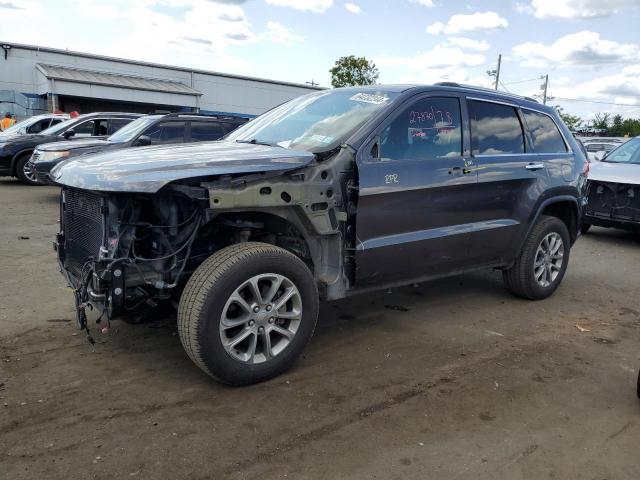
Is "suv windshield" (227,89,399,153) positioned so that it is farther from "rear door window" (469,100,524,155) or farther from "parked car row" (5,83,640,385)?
"rear door window" (469,100,524,155)

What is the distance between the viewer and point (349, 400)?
3.33 metres

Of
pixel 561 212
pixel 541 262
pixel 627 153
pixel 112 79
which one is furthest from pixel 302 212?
pixel 112 79

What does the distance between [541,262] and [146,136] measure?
7.02 meters

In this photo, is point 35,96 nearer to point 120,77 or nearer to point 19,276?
point 120,77

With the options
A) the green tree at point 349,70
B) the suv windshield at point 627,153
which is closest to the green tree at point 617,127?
the green tree at point 349,70

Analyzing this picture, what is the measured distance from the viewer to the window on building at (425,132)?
13.1 feet

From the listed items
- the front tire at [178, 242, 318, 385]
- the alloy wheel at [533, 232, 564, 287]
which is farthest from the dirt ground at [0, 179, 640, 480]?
the alloy wheel at [533, 232, 564, 287]

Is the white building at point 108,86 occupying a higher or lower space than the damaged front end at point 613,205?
higher

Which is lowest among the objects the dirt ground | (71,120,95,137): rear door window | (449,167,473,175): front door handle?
the dirt ground

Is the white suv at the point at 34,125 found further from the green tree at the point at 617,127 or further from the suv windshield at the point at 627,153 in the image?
the green tree at the point at 617,127

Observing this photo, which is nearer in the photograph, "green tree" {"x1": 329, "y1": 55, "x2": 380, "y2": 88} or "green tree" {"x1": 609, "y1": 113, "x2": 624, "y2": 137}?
"green tree" {"x1": 329, "y1": 55, "x2": 380, "y2": 88}

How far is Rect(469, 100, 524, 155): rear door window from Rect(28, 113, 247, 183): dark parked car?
21.2ft

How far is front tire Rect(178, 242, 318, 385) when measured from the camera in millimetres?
3166

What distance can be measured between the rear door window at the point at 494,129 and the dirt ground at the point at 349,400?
1.50 metres
